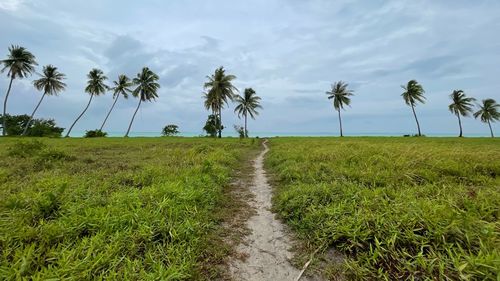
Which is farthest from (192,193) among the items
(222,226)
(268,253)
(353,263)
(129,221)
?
(353,263)

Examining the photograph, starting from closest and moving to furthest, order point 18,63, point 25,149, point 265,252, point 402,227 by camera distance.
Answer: point 402,227
point 265,252
point 25,149
point 18,63

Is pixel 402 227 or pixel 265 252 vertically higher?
pixel 402 227

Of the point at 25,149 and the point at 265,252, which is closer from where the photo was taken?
the point at 265,252

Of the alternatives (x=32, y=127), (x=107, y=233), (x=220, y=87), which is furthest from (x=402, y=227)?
(x=32, y=127)

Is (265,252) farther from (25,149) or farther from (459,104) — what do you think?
(459,104)

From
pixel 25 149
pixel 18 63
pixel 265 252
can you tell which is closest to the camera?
pixel 265 252

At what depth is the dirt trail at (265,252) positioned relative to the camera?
3.18m

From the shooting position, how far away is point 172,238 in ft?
12.0

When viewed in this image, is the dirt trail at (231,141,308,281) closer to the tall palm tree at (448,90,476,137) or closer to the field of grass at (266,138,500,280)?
the field of grass at (266,138,500,280)

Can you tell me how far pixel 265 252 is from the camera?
372 centimetres

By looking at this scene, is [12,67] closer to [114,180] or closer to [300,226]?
[114,180]

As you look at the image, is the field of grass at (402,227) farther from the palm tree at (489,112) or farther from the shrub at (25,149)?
the palm tree at (489,112)

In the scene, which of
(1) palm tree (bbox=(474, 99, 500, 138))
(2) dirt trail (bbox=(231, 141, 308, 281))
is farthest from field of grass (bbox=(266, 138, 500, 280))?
(1) palm tree (bbox=(474, 99, 500, 138))

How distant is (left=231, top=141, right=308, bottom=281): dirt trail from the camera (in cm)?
318
